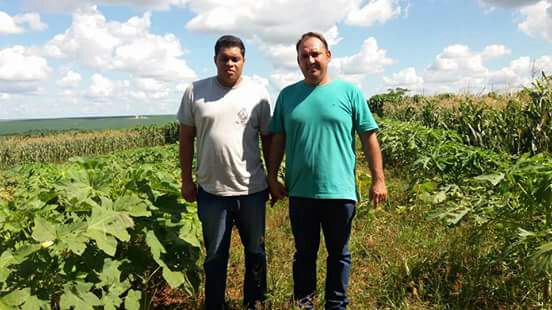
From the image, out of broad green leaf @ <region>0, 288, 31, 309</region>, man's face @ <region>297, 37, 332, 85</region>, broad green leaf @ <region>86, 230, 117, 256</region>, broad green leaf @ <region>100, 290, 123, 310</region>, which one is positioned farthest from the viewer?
man's face @ <region>297, 37, 332, 85</region>

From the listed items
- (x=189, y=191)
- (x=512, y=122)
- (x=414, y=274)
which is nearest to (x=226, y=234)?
(x=189, y=191)

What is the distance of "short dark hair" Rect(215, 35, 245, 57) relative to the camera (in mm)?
2873

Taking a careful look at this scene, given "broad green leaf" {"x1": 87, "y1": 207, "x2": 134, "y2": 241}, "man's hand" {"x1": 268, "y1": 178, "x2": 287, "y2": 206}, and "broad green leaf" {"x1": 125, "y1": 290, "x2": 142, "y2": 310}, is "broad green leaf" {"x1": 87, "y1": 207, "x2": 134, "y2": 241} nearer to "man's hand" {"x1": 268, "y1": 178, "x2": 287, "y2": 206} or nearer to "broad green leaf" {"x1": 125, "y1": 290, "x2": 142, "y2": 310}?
"broad green leaf" {"x1": 125, "y1": 290, "x2": 142, "y2": 310}

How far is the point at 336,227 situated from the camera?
2.91 metres

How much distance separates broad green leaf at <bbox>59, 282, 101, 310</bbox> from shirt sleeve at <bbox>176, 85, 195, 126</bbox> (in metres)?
1.16

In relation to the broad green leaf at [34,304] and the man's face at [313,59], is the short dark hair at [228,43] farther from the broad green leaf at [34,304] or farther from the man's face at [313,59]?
the broad green leaf at [34,304]

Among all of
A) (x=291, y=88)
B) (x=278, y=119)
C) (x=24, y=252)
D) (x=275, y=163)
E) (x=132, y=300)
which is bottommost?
(x=132, y=300)

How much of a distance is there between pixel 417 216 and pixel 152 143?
32.9 metres

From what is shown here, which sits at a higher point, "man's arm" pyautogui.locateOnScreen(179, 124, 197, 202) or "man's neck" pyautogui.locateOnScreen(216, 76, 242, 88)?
"man's neck" pyautogui.locateOnScreen(216, 76, 242, 88)

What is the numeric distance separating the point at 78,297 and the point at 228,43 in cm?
168

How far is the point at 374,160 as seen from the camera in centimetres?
294

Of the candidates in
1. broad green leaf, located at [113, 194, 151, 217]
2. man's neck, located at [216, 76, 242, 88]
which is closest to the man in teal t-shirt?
man's neck, located at [216, 76, 242, 88]

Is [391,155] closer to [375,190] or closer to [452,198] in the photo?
[452,198]

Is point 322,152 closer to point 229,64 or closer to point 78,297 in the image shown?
point 229,64
